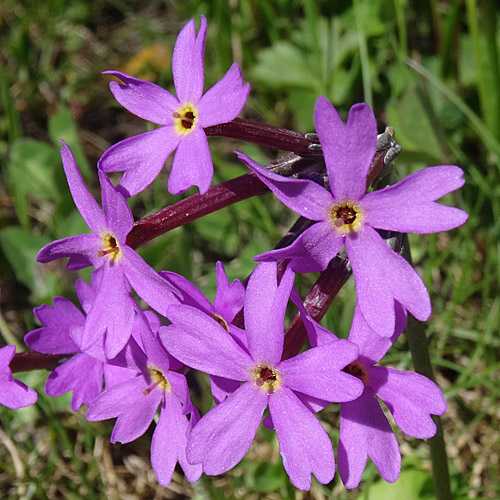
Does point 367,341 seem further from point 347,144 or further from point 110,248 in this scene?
point 110,248

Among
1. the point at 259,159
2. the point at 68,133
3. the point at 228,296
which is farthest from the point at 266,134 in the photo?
the point at 68,133

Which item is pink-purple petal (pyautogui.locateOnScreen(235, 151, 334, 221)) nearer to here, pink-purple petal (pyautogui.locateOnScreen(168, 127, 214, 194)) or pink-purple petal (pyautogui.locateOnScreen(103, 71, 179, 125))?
pink-purple petal (pyautogui.locateOnScreen(168, 127, 214, 194))

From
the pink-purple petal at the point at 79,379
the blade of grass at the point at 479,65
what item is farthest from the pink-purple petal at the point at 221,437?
the blade of grass at the point at 479,65

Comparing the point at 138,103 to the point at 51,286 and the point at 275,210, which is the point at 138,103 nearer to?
the point at 51,286

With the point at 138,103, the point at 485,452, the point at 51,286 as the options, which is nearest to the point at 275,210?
the point at 51,286

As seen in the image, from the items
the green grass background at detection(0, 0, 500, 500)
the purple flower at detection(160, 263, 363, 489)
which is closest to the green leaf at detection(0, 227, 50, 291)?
the green grass background at detection(0, 0, 500, 500)
